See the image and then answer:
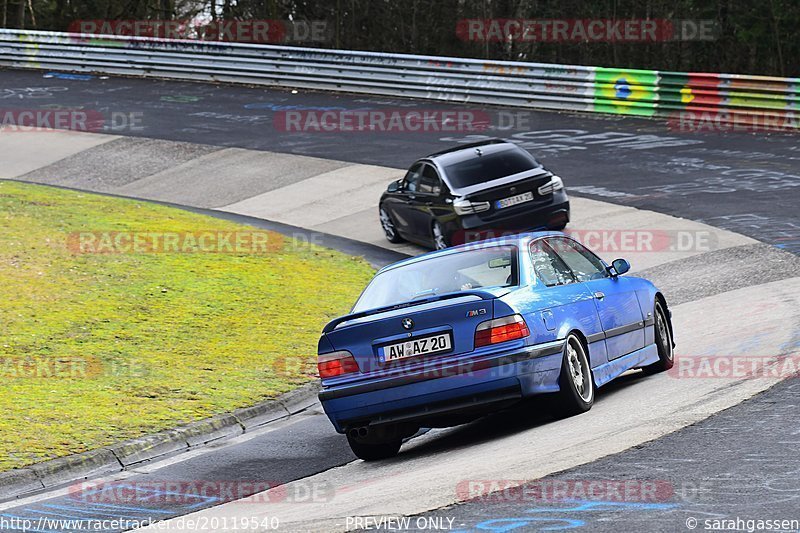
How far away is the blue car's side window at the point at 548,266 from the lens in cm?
934

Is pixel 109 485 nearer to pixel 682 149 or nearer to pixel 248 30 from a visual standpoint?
pixel 682 149

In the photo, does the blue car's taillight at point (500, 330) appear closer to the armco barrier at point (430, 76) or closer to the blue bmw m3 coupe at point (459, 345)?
the blue bmw m3 coupe at point (459, 345)

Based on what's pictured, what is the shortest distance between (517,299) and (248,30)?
3945cm

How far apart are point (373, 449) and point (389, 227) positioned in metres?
11.3

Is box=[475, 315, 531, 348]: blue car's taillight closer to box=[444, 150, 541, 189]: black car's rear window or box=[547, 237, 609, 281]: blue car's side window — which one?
box=[547, 237, 609, 281]: blue car's side window

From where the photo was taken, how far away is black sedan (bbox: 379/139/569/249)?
17641mm

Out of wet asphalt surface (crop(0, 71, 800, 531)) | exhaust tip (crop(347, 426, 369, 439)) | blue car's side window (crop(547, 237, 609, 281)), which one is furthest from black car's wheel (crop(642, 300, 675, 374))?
exhaust tip (crop(347, 426, 369, 439))

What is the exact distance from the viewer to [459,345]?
861 centimetres

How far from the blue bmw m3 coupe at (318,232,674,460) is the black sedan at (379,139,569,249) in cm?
796

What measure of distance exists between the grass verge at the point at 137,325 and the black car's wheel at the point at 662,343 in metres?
3.43

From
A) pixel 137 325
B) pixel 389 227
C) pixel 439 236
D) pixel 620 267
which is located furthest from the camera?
pixel 389 227

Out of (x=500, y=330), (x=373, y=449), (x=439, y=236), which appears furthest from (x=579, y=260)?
(x=439, y=236)

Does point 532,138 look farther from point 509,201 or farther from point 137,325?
point 137,325

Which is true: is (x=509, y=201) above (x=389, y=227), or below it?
above
